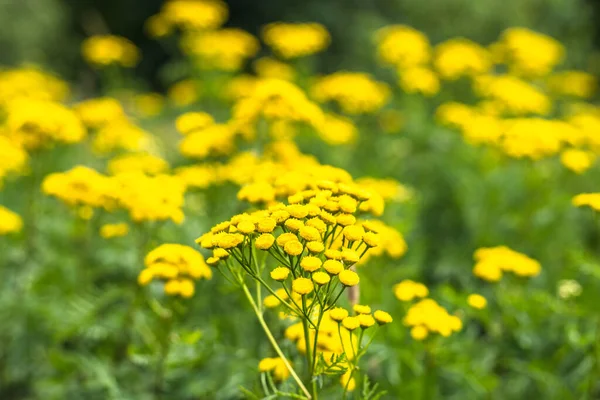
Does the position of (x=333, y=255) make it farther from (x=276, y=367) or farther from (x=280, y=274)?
(x=276, y=367)

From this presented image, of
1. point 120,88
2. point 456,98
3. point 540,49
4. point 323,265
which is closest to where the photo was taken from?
point 323,265

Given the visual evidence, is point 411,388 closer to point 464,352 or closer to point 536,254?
point 464,352

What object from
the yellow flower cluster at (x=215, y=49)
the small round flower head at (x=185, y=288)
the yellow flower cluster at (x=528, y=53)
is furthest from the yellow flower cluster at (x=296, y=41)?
the small round flower head at (x=185, y=288)

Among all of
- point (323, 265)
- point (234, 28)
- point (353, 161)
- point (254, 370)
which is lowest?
point (234, 28)

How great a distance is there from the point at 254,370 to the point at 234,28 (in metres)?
13.1

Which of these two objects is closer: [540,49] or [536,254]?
[536,254]

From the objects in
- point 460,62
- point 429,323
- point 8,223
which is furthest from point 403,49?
point 429,323

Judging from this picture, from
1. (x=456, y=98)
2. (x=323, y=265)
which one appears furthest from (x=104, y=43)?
(x=323, y=265)

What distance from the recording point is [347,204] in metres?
2.32

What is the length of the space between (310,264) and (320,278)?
58 mm

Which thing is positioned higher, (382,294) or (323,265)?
(323,265)

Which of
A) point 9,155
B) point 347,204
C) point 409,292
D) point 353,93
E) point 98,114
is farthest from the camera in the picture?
point 353,93

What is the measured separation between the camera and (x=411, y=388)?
331 centimetres

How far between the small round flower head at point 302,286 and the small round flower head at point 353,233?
0.24 meters
